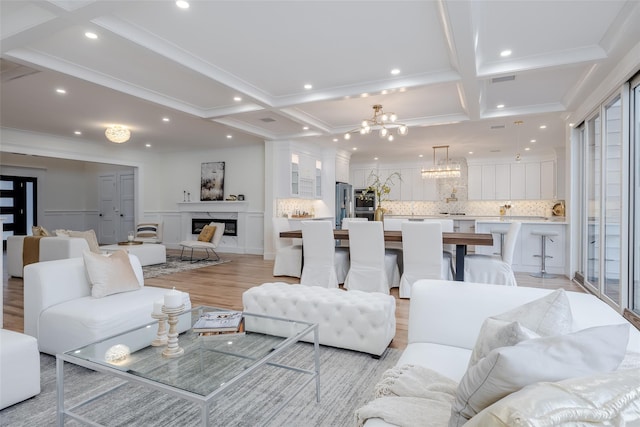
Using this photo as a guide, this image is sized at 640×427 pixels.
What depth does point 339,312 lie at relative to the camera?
8.80ft

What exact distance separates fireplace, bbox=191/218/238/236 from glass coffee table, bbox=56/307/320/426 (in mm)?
6449

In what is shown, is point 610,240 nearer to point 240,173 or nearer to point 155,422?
point 155,422

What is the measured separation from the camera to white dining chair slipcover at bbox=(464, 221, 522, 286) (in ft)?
13.7

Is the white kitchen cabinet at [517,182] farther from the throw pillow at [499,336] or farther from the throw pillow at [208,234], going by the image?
the throw pillow at [499,336]

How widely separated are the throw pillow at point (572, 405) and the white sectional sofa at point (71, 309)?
2.02 meters

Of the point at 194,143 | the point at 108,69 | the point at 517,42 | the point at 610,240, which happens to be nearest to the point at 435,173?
the point at 610,240

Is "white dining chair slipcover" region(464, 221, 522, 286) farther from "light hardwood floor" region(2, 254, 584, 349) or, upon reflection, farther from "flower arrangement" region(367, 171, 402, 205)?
"flower arrangement" region(367, 171, 402, 205)

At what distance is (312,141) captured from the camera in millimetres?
7816

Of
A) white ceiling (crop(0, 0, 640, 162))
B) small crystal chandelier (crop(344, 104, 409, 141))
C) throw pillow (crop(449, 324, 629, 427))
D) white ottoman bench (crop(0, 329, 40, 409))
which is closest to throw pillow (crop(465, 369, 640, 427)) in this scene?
throw pillow (crop(449, 324, 629, 427))

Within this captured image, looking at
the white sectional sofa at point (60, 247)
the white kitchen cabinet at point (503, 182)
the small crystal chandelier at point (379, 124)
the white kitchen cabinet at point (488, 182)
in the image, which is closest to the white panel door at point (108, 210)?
the white sectional sofa at point (60, 247)

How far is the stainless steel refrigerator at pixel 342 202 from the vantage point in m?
9.16

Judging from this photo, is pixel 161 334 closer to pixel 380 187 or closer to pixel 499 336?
pixel 499 336

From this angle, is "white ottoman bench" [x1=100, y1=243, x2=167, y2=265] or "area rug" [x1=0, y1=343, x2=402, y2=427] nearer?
"area rug" [x1=0, y1=343, x2=402, y2=427]

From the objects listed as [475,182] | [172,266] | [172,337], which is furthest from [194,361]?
[475,182]
